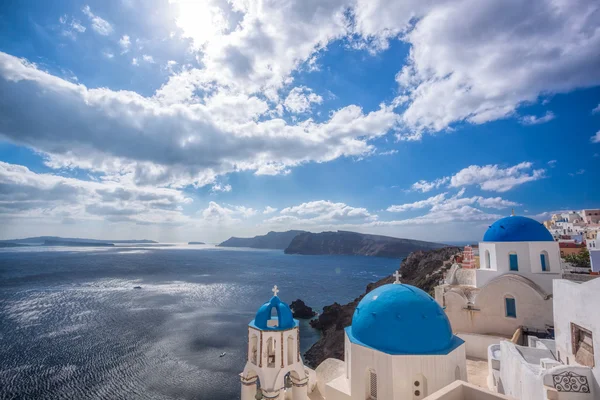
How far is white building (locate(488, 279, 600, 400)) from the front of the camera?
5.77 meters

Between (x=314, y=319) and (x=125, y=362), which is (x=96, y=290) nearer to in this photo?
(x=125, y=362)

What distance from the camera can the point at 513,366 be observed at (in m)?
7.80

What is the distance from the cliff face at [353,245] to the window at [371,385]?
155637 mm

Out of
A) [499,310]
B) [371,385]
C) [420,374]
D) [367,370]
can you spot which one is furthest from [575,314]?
[499,310]

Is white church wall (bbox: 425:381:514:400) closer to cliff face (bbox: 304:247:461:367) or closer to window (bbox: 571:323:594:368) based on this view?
window (bbox: 571:323:594:368)

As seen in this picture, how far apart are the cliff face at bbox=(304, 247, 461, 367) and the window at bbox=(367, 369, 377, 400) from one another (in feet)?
62.0

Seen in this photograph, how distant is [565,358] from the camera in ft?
23.3

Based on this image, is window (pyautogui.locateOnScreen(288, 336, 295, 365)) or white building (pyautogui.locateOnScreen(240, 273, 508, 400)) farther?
window (pyautogui.locateOnScreen(288, 336, 295, 365))

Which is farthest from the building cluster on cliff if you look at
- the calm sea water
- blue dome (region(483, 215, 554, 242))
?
the calm sea water

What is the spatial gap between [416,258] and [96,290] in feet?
199

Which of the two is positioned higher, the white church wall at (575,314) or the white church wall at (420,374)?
the white church wall at (575,314)

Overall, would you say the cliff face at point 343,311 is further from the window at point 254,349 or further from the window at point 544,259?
the window at point 254,349

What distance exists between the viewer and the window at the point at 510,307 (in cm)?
1301

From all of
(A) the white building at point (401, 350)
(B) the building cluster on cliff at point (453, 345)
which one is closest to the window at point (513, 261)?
(B) the building cluster on cliff at point (453, 345)
